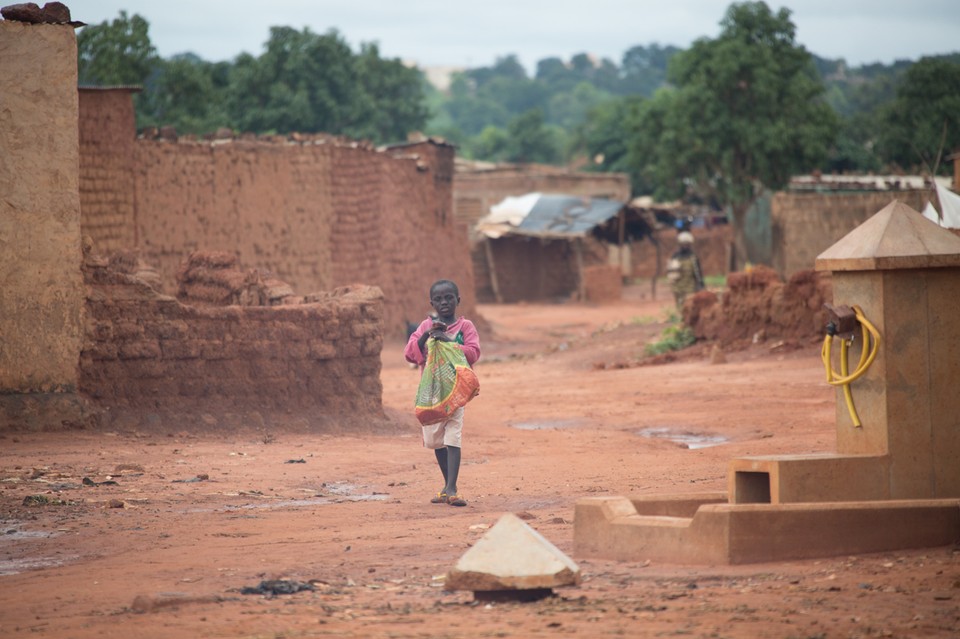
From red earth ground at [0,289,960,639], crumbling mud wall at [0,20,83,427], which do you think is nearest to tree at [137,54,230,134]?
red earth ground at [0,289,960,639]

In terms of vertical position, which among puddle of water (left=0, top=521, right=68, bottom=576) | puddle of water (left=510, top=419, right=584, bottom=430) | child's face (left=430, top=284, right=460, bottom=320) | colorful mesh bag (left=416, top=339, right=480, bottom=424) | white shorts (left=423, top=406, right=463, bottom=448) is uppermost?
child's face (left=430, top=284, right=460, bottom=320)

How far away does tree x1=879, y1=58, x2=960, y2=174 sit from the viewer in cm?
3553

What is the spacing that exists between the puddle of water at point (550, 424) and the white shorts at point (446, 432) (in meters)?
4.42

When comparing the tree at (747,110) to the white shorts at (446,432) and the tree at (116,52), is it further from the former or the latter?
the white shorts at (446,432)

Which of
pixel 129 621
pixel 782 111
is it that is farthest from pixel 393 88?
pixel 129 621

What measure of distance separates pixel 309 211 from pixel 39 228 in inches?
331

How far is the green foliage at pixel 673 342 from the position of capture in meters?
18.8

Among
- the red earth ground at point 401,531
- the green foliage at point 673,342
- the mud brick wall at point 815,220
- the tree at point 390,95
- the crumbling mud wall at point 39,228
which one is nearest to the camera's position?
the red earth ground at point 401,531

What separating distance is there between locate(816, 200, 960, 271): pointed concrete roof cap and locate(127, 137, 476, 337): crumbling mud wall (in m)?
11.5

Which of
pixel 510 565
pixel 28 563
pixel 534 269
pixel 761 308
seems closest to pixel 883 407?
pixel 510 565

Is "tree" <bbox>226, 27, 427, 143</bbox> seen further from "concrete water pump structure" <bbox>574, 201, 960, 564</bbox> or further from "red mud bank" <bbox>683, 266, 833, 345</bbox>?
"concrete water pump structure" <bbox>574, 201, 960, 564</bbox>

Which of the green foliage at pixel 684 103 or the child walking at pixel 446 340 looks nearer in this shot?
the child walking at pixel 446 340

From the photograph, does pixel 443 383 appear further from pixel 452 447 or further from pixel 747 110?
pixel 747 110

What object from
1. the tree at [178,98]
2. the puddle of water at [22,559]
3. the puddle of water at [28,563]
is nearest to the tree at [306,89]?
the tree at [178,98]
